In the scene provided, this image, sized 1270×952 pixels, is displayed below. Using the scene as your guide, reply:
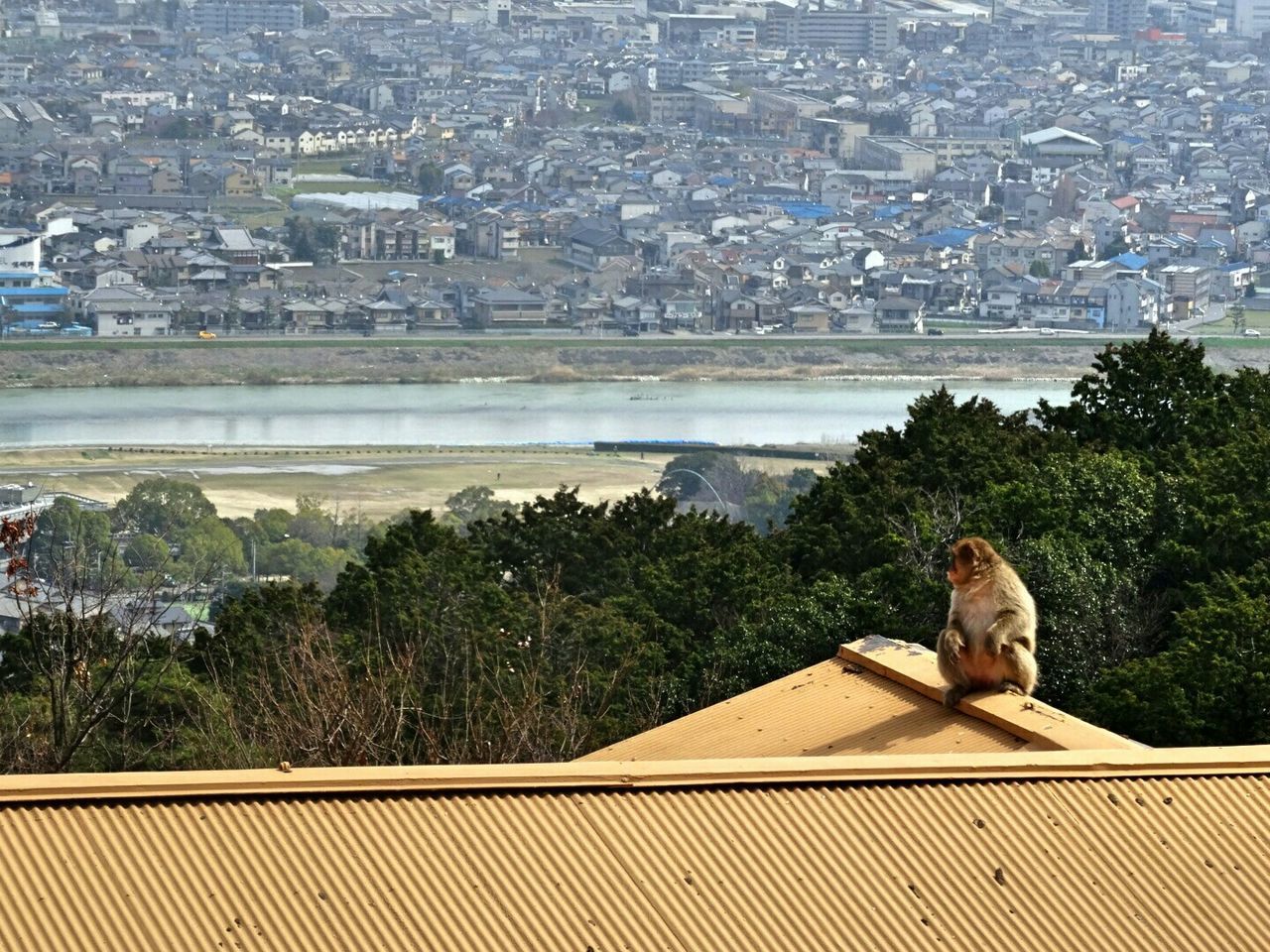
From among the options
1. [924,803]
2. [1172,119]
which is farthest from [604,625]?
[1172,119]

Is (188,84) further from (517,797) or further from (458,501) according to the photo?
(517,797)

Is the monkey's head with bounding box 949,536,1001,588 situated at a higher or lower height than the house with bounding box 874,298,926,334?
higher

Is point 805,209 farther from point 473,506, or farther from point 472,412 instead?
point 473,506

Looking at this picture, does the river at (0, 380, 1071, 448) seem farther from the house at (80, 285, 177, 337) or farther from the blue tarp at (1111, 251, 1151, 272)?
the blue tarp at (1111, 251, 1151, 272)

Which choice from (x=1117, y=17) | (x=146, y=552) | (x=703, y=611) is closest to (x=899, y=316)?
(x=146, y=552)

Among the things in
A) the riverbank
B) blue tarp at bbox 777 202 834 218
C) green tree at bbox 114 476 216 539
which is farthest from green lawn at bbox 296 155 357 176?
green tree at bbox 114 476 216 539
